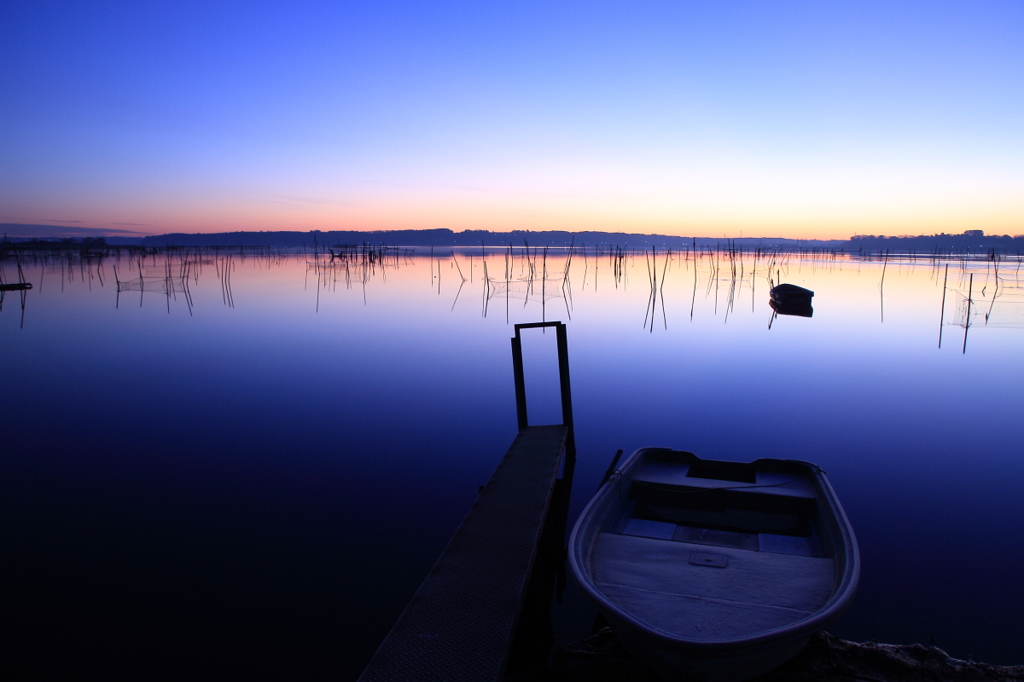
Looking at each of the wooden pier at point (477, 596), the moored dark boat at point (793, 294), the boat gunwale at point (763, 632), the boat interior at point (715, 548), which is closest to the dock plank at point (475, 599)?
the wooden pier at point (477, 596)

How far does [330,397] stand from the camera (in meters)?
7.40

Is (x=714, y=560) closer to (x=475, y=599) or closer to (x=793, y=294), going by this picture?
(x=475, y=599)

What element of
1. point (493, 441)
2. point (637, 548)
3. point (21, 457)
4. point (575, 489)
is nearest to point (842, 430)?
point (575, 489)

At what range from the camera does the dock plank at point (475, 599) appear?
7.69 feet

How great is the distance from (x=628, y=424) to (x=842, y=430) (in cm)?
231

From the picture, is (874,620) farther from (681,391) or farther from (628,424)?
(681,391)

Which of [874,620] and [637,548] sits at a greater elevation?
[637,548]

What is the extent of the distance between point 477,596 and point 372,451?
3100mm

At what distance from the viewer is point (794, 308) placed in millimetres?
15078

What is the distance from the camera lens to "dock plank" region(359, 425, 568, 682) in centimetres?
234

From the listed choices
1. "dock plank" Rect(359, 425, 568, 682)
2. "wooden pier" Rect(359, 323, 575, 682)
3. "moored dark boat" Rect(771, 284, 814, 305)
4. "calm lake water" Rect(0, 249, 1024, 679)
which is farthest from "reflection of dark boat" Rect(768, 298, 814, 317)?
"dock plank" Rect(359, 425, 568, 682)

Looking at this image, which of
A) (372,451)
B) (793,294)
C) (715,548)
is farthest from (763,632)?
(793,294)

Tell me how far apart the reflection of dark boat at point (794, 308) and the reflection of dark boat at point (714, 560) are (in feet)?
38.5

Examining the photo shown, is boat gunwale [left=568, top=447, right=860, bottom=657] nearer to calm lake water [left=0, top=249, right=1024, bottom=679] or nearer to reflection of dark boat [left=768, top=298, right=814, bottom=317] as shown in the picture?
calm lake water [left=0, top=249, right=1024, bottom=679]
